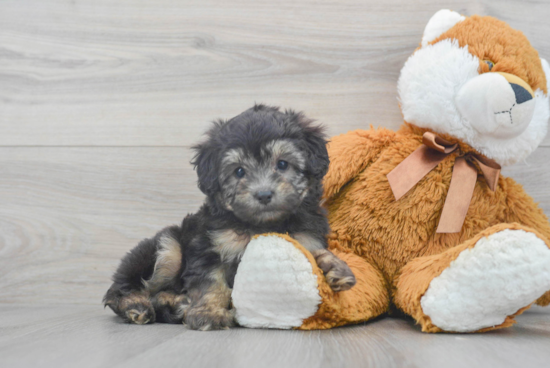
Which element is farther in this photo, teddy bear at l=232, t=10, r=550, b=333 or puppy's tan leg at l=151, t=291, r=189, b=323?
puppy's tan leg at l=151, t=291, r=189, b=323

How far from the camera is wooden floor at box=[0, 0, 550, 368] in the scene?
2.65 metres

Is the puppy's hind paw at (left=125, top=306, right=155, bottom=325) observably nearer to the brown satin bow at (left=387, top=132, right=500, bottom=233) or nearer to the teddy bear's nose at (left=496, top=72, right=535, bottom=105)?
the brown satin bow at (left=387, top=132, right=500, bottom=233)

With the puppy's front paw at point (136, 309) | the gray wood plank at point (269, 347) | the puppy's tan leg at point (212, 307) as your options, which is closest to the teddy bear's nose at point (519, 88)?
the gray wood plank at point (269, 347)

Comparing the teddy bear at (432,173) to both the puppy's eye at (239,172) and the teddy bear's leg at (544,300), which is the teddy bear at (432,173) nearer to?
the teddy bear's leg at (544,300)

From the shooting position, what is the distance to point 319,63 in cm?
267

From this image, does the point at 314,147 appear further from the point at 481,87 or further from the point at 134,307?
the point at 134,307

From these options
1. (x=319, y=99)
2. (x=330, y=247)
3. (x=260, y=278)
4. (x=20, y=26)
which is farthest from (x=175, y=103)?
(x=260, y=278)

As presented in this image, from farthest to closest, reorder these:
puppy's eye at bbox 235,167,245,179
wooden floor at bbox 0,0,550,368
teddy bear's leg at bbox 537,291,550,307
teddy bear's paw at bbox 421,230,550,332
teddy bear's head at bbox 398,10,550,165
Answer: wooden floor at bbox 0,0,550,368, teddy bear's leg at bbox 537,291,550,307, teddy bear's head at bbox 398,10,550,165, puppy's eye at bbox 235,167,245,179, teddy bear's paw at bbox 421,230,550,332

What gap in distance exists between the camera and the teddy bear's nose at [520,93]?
1.87 metres

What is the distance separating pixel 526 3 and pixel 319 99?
47.2 inches

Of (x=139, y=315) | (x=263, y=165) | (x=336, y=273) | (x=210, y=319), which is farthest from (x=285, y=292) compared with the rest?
(x=139, y=315)

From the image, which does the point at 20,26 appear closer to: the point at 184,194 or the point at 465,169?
the point at 184,194

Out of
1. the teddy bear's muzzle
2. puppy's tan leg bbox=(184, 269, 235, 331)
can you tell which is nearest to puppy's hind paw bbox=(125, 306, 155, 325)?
puppy's tan leg bbox=(184, 269, 235, 331)

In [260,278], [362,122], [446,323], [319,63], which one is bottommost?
[446,323]
